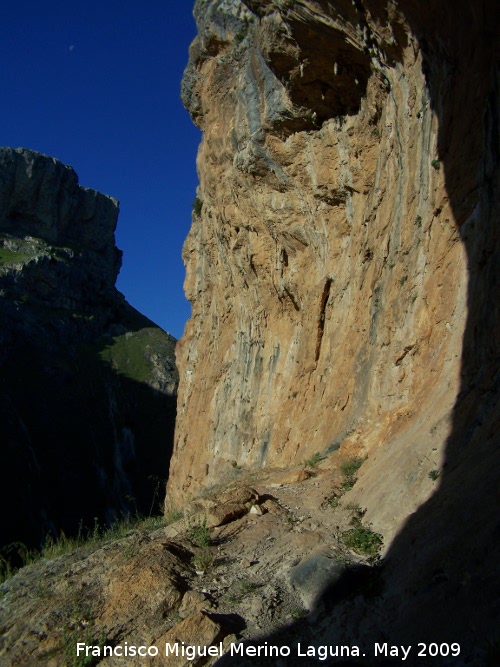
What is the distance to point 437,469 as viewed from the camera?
563cm

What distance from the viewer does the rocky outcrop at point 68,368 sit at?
5156 centimetres

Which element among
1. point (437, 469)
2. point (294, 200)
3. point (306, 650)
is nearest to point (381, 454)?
point (437, 469)

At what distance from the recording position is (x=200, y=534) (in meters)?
5.96

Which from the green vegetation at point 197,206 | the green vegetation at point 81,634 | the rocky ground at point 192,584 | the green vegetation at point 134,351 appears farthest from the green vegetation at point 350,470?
the green vegetation at point 134,351

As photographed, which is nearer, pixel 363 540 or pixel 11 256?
pixel 363 540

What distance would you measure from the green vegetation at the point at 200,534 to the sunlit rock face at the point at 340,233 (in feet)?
6.17

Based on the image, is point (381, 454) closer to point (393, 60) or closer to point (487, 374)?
point (487, 374)

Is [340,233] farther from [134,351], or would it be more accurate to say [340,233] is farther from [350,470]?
[134,351]

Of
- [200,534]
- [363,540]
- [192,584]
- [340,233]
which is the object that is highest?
[340,233]

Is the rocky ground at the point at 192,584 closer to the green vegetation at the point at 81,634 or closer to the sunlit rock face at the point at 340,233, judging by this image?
the green vegetation at the point at 81,634

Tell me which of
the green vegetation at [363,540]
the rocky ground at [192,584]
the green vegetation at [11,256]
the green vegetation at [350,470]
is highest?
the green vegetation at [11,256]

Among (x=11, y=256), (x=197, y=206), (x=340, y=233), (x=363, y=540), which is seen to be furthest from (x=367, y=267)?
(x=11, y=256)

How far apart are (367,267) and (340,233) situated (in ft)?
→ 6.53

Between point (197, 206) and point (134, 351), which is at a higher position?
point (197, 206)
